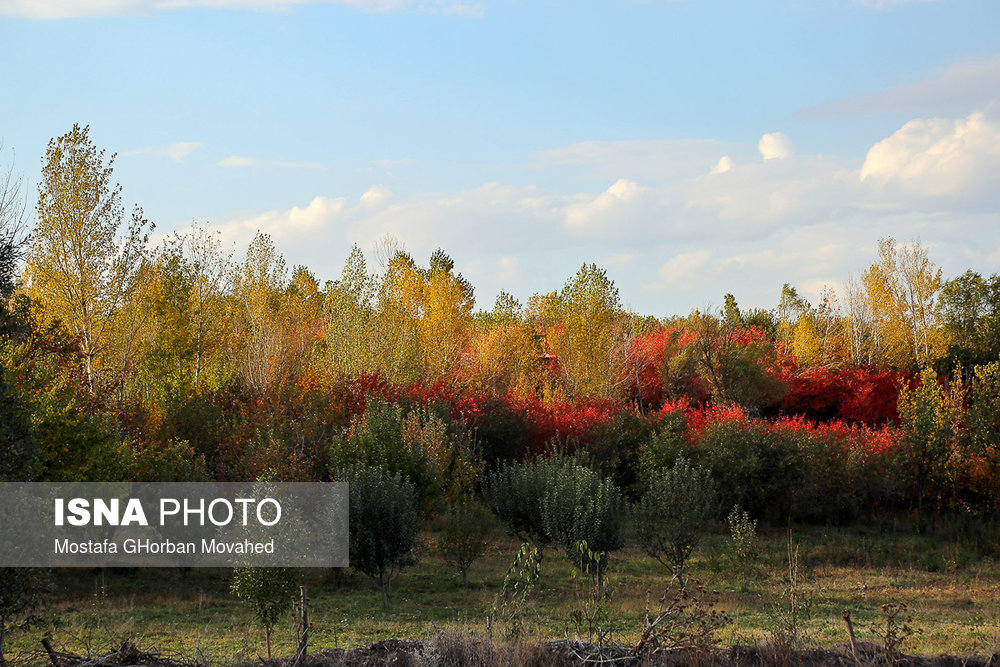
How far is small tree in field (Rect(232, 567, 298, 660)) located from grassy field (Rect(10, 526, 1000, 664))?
0.60m

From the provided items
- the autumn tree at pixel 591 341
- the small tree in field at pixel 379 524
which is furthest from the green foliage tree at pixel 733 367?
the small tree in field at pixel 379 524

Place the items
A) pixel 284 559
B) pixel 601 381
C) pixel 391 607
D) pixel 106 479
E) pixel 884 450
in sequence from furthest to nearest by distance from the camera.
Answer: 1. pixel 601 381
2. pixel 884 450
3. pixel 106 479
4. pixel 391 607
5. pixel 284 559

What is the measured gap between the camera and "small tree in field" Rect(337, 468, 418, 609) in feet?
53.7

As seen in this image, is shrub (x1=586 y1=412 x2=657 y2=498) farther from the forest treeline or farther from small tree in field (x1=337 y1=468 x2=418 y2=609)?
small tree in field (x1=337 y1=468 x2=418 y2=609)

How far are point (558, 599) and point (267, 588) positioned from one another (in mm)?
7934

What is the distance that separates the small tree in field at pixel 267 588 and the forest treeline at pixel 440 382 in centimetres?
298

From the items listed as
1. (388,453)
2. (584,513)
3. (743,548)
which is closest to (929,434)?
(743,548)

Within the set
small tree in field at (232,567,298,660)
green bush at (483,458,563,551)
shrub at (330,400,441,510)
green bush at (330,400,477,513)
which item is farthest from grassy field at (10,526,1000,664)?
shrub at (330,400,441,510)

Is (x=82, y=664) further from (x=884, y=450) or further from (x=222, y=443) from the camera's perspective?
Result: (x=884, y=450)

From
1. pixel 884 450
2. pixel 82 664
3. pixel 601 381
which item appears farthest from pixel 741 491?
pixel 82 664

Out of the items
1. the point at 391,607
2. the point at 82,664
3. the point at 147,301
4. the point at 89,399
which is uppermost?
the point at 147,301

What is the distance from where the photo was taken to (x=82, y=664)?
7.88 m

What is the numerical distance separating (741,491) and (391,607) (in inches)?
581

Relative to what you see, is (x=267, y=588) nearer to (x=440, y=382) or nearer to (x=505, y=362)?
(x=440, y=382)
